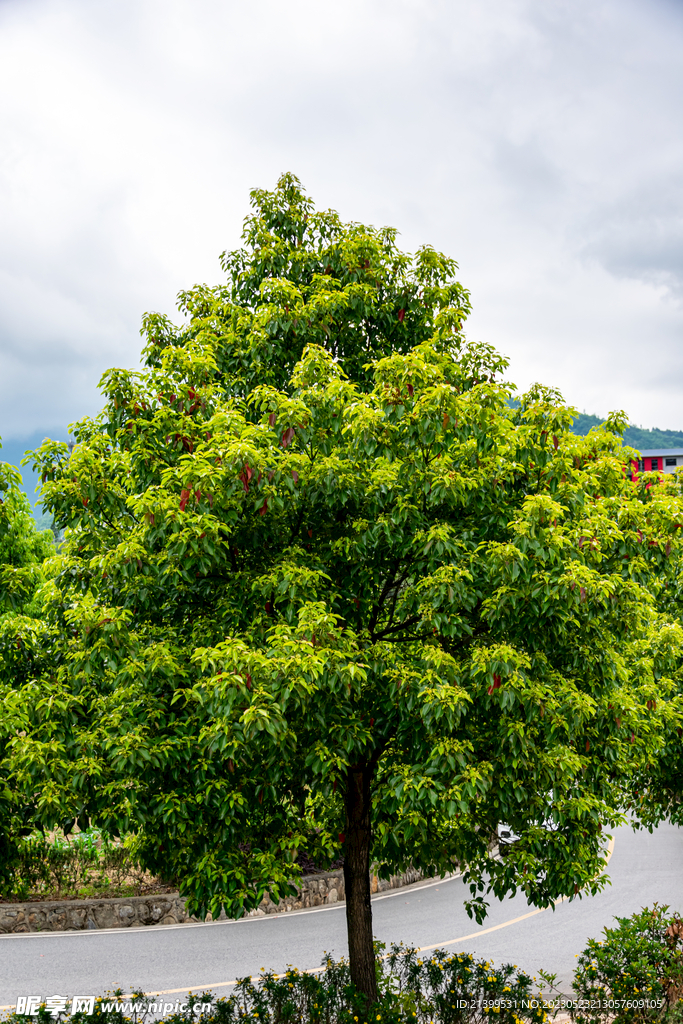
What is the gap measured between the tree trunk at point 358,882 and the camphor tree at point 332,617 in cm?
7

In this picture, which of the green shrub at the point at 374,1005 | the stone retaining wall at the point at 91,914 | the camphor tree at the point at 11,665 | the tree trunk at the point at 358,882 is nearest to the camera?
the camphor tree at the point at 11,665

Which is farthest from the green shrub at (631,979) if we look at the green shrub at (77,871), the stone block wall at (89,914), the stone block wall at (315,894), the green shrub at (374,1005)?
the green shrub at (77,871)

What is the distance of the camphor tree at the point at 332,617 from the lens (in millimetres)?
6074

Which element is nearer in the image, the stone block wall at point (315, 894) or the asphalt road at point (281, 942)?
the asphalt road at point (281, 942)

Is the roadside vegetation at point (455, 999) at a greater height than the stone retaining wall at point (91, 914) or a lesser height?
lesser

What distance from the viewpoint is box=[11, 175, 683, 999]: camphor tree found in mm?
6074

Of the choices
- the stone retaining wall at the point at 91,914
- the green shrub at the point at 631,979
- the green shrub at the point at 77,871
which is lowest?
the green shrub at the point at 631,979

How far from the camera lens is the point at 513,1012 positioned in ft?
27.0

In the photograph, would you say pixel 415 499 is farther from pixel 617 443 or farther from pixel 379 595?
pixel 617 443

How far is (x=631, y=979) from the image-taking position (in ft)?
28.3

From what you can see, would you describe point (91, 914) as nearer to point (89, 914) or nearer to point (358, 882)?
point (89, 914)

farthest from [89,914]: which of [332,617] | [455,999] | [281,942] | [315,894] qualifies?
[332,617]

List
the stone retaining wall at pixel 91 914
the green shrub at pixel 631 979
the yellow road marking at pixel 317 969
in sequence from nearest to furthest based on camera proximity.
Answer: the green shrub at pixel 631 979 < the yellow road marking at pixel 317 969 < the stone retaining wall at pixel 91 914

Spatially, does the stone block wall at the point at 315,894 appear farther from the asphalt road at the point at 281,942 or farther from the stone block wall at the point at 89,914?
the stone block wall at the point at 89,914
